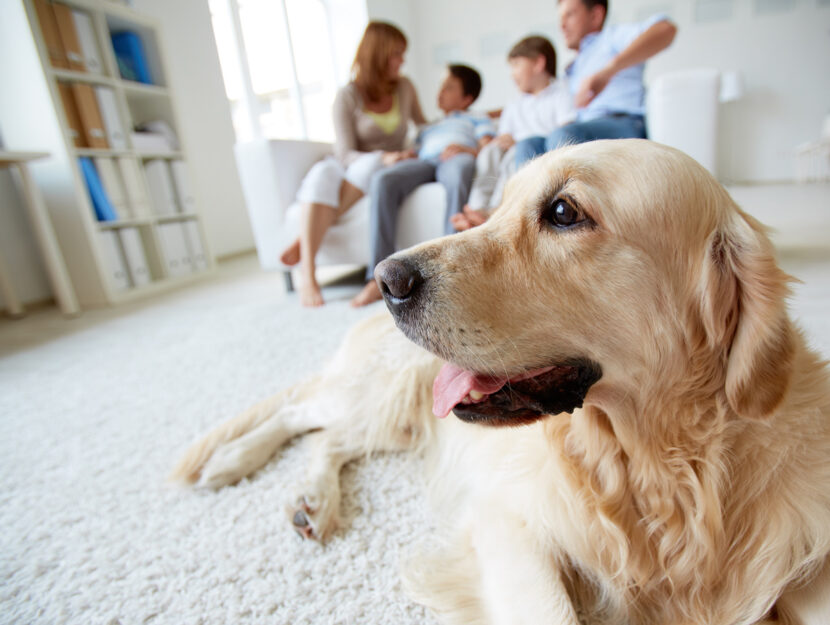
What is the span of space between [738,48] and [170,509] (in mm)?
8650

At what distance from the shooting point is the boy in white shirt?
8.85 ft

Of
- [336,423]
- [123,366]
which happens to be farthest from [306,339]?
[336,423]

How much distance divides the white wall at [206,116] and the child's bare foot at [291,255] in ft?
5.19

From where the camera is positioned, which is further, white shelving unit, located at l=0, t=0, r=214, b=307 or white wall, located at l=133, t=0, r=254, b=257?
white wall, located at l=133, t=0, r=254, b=257

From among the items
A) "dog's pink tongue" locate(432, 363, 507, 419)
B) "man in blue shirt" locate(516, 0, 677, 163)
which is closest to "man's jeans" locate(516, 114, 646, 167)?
"man in blue shirt" locate(516, 0, 677, 163)

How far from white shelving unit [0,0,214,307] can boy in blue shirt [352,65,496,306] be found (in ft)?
6.08

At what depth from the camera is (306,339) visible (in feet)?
6.86

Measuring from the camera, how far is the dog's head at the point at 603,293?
615mm

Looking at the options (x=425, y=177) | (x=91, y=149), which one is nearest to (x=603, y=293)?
(x=425, y=177)

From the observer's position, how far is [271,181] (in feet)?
9.66

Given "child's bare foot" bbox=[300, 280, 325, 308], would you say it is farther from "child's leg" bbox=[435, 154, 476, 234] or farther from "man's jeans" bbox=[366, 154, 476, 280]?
"child's leg" bbox=[435, 154, 476, 234]

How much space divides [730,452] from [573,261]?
1.10ft

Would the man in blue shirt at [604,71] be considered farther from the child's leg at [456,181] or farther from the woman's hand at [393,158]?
the woman's hand at [393,158]

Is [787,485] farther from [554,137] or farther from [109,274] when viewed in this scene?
[109,274]
